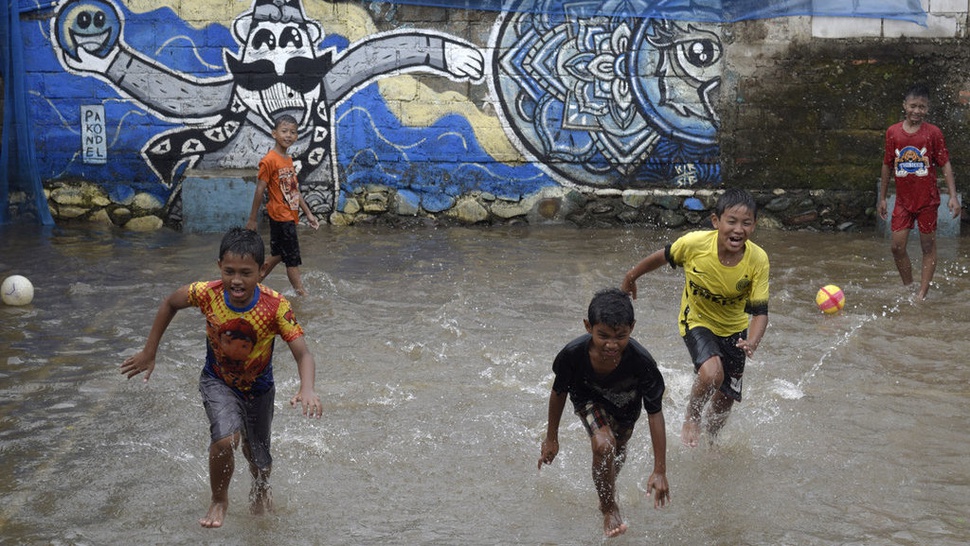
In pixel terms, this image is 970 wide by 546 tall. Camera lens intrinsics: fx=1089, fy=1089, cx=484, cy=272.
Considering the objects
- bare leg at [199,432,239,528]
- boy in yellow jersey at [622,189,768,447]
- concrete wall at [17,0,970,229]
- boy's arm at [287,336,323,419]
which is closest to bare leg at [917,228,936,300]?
concrete wall at [17,0,970,229]

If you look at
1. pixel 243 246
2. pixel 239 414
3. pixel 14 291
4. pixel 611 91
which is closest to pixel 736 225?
pixel 243 246

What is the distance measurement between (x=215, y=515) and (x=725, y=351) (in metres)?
2.75

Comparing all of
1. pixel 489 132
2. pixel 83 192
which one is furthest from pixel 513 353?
pixel 83 192

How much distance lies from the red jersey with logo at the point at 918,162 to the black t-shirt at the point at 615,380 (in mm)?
5414

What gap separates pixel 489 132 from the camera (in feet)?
40.2

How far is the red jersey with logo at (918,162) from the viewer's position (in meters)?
9.20

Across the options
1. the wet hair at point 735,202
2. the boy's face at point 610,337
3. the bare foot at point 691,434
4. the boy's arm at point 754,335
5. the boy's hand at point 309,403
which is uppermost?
the wet hair at point 735,202

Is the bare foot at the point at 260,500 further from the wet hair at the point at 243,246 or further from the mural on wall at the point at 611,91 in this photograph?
the mural on wall at the point at 611,91

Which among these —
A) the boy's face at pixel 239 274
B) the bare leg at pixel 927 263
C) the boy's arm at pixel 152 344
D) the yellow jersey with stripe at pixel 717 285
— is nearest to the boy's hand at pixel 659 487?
the yellow jersey with stripe at pixel 717 285

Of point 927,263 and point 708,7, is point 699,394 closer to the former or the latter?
point 927,263

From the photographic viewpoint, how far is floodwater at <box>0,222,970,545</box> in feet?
16.5

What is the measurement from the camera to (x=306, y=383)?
15.6 ft

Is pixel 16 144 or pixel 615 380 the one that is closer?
pixel 615 380

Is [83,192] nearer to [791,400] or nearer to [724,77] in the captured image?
[724,77]
